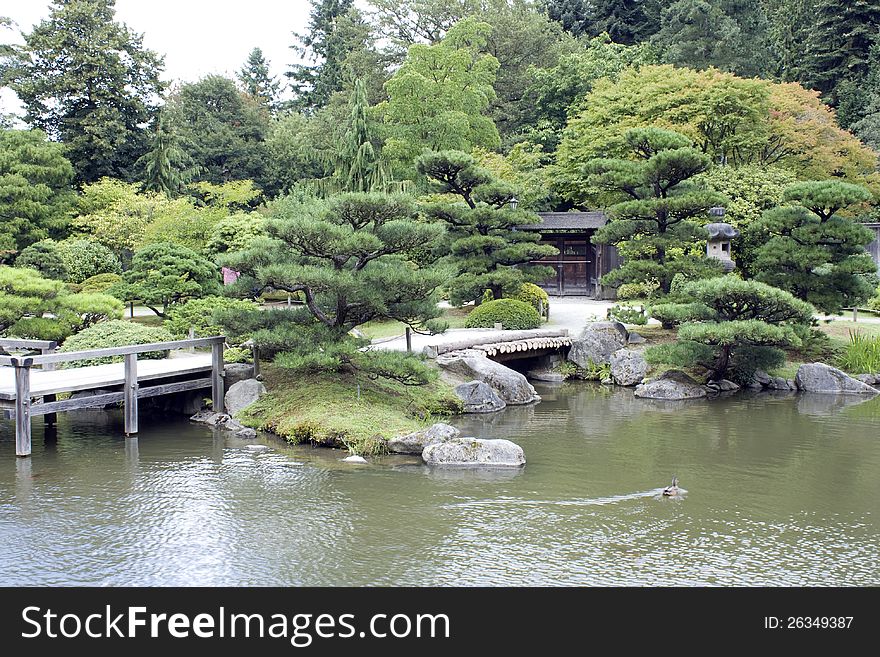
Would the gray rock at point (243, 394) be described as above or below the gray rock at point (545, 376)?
above

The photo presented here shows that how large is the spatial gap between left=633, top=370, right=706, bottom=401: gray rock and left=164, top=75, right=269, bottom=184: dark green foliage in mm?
23231

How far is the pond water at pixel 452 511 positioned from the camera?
8273mm

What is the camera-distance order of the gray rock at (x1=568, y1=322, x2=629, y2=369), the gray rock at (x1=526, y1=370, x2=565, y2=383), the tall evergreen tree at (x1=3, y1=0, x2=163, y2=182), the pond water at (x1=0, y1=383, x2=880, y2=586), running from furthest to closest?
the tall evergreen tree at (x1=3, y1=0, x2=163, y2=182), the gray rock at (x1=568, y1=322, x2=629, y2=369), the gray rock at (x1=526, y1=370, x2=565, y2=383), the pond water at (x1=0, y1=383, x2=880, y2=586)

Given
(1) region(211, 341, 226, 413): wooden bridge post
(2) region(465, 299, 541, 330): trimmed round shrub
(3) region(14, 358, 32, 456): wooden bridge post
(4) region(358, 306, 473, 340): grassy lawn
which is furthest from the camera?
(2) region(465, 299, 541, 330): trimmed round shrub

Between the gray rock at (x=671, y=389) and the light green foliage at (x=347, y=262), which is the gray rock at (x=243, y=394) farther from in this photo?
the gray rock at (x=671, y=389)

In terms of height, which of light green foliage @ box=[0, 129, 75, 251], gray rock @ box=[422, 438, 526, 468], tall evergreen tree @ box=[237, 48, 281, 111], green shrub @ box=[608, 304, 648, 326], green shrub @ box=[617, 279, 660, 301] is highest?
tall evergreen tree @ box=[237, 48, 281, 111]

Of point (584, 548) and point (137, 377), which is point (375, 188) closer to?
point (137, 377)

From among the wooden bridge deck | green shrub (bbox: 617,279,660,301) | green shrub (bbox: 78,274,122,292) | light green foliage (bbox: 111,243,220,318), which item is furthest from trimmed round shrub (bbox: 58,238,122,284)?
green shrub (bbox: 617,279,660,301)

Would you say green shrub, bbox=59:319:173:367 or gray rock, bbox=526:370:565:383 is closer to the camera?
green shrub, bbox=59:319:173:367

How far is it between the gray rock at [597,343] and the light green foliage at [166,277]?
8425 mm

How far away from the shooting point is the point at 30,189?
25578mm

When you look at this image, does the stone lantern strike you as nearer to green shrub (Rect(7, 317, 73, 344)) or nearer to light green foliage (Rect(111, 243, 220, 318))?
light green foliage (Rect(111, 243, 220, 318))

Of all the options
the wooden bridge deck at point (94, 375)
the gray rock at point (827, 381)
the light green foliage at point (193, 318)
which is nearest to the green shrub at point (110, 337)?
the wooden bridge deck at point (94, 375)

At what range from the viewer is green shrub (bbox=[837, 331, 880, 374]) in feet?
62.6
